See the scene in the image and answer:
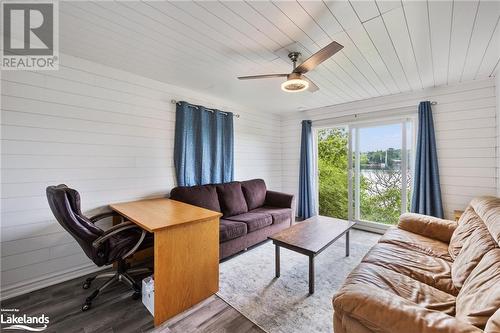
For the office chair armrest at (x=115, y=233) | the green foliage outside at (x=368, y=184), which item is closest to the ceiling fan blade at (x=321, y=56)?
the office chair armrest at (x=115, y=233)

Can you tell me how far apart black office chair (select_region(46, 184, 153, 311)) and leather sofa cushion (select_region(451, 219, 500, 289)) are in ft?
7.93

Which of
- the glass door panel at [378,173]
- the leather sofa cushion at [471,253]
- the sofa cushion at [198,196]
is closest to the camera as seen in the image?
the leather sofa cushion at [471,253]

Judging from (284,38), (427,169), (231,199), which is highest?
(284,38)

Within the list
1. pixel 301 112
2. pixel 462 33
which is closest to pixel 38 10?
pixel 462 33

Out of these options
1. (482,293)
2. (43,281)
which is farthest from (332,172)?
(43,281)

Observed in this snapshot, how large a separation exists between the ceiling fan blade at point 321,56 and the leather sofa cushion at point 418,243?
72.6 inches

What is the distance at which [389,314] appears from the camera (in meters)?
0.98

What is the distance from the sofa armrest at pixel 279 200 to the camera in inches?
147

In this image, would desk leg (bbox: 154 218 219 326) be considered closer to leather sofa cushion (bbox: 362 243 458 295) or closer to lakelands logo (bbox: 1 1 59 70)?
leather sofa cushion (bbox: 362 243 458 295)

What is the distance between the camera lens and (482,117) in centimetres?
280

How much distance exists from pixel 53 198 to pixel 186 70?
1.87 meters

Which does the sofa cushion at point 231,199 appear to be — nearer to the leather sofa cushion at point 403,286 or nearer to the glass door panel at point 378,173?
the leather sofa cushion at point 403,286

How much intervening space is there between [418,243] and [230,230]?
1.97m

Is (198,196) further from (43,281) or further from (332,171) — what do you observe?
(332,171)
